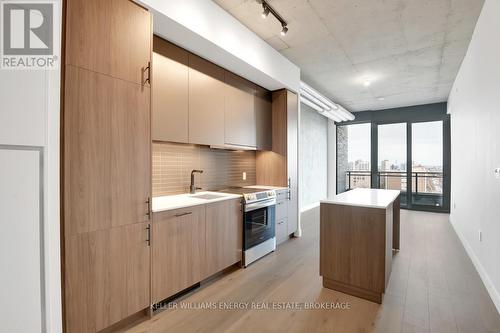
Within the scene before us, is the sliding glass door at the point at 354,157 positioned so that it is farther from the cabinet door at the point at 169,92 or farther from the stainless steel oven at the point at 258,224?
the cabinet door at the point at 169,92

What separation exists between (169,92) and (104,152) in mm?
1067

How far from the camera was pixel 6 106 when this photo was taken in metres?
1.31

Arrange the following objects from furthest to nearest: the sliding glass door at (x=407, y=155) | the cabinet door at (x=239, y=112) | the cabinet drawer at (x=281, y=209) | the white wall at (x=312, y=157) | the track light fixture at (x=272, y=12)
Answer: the sliding glass door at (x=407, y=155), the white wall at (x=312, y=157), the cabinet drawer at (x=281, y=209), the cabinet door at (x=239, y=112), the track light fixture at (x=272, y=12)

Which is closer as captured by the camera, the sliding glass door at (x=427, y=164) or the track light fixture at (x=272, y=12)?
the track light fixture at (x=272, y=12)

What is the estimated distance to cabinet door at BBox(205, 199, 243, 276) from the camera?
8.75ft

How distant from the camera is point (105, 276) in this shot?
5.88 feet

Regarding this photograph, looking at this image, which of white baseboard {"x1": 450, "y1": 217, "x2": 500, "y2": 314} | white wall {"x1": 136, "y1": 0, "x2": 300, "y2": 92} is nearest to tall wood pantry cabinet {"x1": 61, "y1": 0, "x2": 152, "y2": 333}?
white wall {"x1": 136, "y1": 0, "x2": 300, "y2": 92}

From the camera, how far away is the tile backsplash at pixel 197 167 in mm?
2848

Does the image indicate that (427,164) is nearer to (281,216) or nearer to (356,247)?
(281,216)

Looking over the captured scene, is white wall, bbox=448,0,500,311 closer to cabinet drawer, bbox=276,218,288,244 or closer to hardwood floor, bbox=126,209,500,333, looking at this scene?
hardwood floor, bbox=126,209,500,333

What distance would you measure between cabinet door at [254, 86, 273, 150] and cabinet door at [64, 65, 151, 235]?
2.12m

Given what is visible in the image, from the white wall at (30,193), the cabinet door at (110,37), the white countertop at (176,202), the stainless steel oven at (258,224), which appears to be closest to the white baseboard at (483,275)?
the stainless steel oven at (258,224)

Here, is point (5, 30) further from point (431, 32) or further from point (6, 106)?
point (431, 32)

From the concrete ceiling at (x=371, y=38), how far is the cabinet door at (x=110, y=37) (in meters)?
1.11
